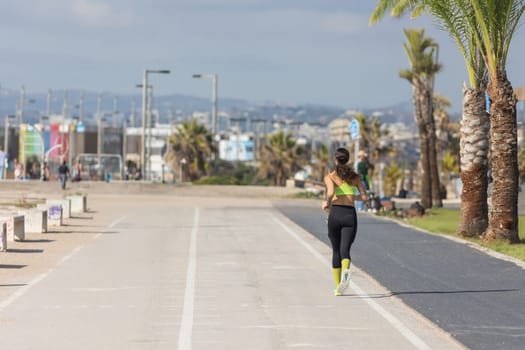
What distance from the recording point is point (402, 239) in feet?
87.0

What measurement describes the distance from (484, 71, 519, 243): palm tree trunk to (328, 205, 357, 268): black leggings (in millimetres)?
10115


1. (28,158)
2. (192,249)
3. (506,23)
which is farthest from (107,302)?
(28,158)

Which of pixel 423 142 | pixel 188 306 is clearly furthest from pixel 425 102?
pixel 188 306

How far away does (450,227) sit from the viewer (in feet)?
100

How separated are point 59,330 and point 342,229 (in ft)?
15.1

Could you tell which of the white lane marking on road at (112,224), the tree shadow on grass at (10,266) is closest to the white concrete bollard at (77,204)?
the white lane marking on road at (112,224)

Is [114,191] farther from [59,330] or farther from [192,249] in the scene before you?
[59,330]

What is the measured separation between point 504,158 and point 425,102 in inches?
957

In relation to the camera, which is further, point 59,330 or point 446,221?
point 446,221

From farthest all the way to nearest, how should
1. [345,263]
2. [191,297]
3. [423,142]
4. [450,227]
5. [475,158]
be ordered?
[423,142] < [450,227] < [475,158] < [345,263] < [191,297]

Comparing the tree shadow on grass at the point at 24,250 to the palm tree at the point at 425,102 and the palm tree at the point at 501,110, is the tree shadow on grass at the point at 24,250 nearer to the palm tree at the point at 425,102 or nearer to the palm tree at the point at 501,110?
the palm tree at the point at 501,110

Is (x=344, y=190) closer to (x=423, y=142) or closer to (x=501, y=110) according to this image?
(x=501, y=110)

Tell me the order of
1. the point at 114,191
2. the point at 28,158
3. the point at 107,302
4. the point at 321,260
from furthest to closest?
the point at 28,158, the point at 114,191, the point at 321,260, the point at 107,302

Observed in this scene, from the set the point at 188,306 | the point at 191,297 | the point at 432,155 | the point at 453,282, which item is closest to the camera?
the point at 188,306
